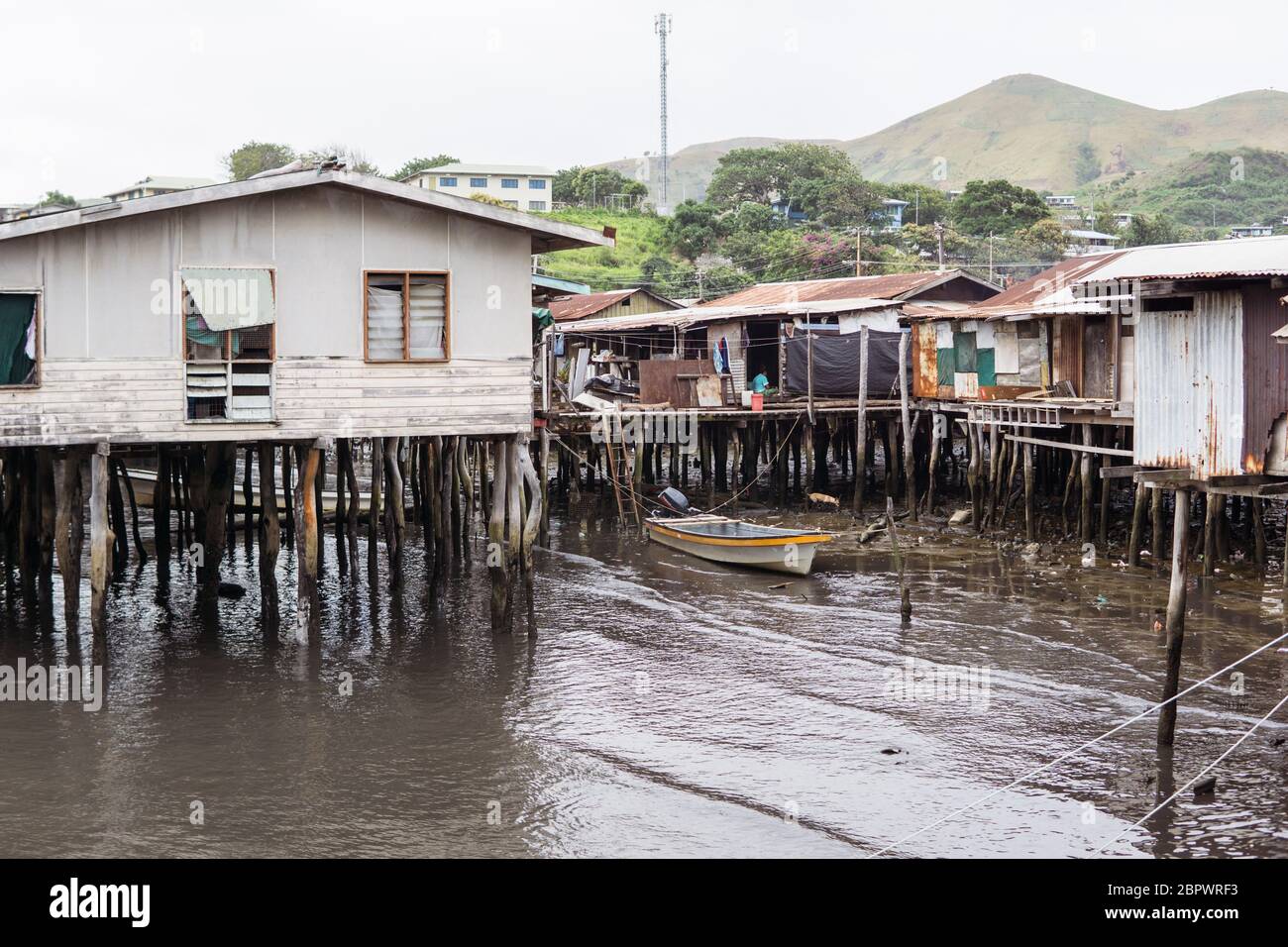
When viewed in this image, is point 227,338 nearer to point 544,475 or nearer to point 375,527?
point 375,527

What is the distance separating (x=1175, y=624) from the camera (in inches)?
487

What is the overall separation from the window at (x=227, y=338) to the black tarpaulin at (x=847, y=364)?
57.0ft

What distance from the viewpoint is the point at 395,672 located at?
1622cm

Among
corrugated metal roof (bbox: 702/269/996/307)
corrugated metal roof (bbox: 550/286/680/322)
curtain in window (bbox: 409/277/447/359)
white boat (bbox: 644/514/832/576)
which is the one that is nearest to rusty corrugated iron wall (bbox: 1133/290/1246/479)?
curtain in window (bbox: 409/277/447/359)

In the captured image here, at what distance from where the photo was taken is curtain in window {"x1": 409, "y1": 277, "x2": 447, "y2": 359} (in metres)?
16.1

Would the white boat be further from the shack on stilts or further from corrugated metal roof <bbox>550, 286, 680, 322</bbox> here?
corrugated metal roof <bbox>550, 286, 680, 322</bbox>

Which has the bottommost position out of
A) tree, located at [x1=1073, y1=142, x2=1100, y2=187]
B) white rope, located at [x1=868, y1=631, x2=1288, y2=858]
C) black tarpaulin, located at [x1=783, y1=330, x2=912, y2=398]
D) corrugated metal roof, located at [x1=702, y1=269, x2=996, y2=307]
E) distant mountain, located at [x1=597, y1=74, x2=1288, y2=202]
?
white rope, located at [x1=868, y1=631, x2=1288, y2=858]

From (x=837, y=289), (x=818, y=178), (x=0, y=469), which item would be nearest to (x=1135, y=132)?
(x=818, y=178)

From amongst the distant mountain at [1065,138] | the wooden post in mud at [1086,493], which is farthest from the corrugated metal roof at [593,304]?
the distant mountain at [1065,138]

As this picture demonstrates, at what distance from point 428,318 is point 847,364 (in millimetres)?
16481

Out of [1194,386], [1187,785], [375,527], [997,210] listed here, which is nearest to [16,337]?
[375,527]

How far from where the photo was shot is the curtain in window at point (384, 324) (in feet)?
52.3

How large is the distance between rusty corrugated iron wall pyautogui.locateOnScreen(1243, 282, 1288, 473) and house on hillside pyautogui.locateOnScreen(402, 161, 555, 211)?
2595 inches
